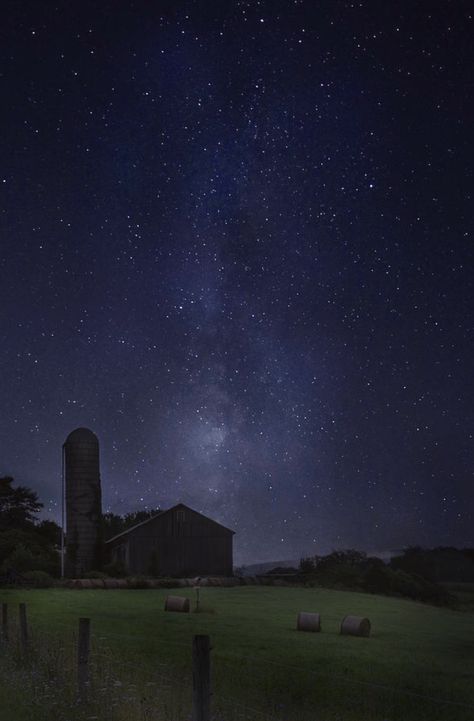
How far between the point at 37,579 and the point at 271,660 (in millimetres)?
37297

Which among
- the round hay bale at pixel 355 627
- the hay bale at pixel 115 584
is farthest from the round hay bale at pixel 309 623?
the hay bale at pixel 115 584

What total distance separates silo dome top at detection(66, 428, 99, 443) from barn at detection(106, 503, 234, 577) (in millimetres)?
8885

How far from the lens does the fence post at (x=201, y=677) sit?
9250mm

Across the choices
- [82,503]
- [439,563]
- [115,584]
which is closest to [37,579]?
[115,584]

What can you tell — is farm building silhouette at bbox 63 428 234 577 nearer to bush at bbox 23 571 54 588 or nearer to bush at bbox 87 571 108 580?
bush at bbox 87 571 108 580

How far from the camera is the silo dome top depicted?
7081cm

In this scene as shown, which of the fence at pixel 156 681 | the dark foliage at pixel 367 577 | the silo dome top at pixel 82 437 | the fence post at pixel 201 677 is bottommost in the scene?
the dark foliage at pixel 367 577

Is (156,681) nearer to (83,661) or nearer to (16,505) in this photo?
(83,661)

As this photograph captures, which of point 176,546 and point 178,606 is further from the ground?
point 176,546

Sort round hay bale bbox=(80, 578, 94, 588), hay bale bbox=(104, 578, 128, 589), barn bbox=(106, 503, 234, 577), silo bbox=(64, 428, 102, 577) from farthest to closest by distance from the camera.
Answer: silo bbox=(64, 428, 102, 577) < barn bbox=(106, 503, 234, 577) < hay bale bbox=(104, 578, 128, 589) < round hay bale bbox=(80, 578, 94, 588)

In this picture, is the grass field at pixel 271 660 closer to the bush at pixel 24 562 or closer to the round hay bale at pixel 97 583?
the round hay bale at pixel 97 583

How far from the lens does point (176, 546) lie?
66250mm

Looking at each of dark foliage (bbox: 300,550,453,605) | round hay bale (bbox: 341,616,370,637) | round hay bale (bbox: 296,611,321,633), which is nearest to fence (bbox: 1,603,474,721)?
round hay bale (bbox: 341,616,370,637)

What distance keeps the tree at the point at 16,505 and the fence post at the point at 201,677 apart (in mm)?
65472
